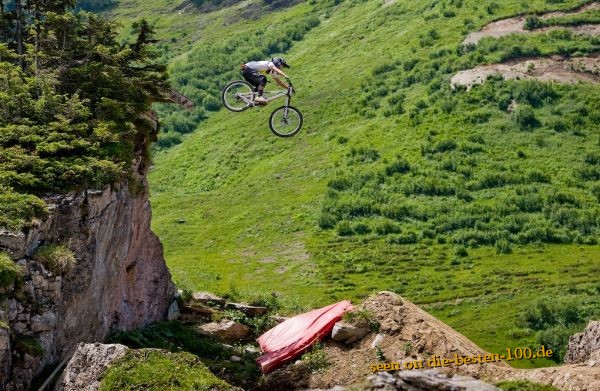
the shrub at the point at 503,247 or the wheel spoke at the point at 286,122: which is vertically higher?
the wheel spoke at the point at 286,122

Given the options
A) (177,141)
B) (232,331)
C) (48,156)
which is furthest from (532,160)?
(48,156)

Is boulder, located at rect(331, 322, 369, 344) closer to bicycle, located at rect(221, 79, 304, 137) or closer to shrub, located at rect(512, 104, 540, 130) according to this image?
bicycle, located at rect(221, 79, 304, 137)

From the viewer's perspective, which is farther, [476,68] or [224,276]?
[476,68]

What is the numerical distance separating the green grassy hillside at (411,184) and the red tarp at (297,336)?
943 inches

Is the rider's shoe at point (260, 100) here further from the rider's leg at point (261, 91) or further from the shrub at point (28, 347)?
the shrub at point (28, 347)

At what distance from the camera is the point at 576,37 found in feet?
320

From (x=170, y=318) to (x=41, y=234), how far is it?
11.8m

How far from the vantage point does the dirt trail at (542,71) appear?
93500 millimetres

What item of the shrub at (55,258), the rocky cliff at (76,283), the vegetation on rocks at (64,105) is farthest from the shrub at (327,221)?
the shrub at (55,258)

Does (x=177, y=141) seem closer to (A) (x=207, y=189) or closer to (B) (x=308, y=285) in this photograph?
(A) (x=207, y=189)

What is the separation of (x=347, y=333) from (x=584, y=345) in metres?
8.19

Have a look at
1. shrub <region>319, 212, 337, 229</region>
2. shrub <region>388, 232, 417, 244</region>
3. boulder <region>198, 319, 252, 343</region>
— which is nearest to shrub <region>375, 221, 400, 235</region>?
shrub <region>388, 232, 417, 244</region>

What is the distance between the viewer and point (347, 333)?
95.8 ft

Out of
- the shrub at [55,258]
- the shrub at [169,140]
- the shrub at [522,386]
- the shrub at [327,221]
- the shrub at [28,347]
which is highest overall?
the shrub at [55,258]
